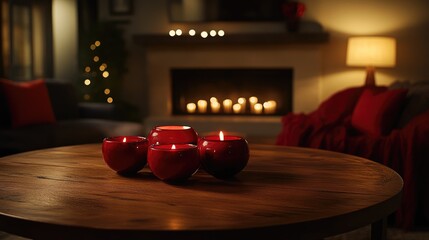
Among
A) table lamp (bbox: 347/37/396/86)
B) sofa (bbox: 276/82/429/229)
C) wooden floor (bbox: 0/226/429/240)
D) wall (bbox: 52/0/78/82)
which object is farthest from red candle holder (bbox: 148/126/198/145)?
wall (bbox: 52/0/78/82)

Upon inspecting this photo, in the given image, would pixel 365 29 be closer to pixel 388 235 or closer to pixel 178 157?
pixel 388 235

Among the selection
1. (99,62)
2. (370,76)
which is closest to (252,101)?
(370,76)

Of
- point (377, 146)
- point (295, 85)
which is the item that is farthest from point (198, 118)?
point (377, 146)

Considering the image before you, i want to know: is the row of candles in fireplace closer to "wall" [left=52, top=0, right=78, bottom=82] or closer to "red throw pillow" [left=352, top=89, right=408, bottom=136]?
"wall" [left=52, top=0, right=78, bottom=82]

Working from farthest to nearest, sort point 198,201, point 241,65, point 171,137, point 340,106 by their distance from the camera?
1. point 241,65
2. point 340,106
3. point 171,137
4. point 198,201

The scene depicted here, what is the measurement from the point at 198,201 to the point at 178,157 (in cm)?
17

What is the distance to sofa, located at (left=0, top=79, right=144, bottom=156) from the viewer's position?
11.2 ft

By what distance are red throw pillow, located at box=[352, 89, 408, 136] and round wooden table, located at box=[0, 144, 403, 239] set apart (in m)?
1.64

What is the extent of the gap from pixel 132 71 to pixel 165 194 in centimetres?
482

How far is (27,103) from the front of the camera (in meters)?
3.77

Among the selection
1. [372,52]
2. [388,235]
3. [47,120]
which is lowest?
[388,235]

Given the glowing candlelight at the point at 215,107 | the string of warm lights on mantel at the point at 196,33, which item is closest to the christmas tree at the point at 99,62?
the string of warm lights on mantel at the point at 196,33

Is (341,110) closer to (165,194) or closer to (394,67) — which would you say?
(394,67)

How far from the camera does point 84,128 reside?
3758mm
